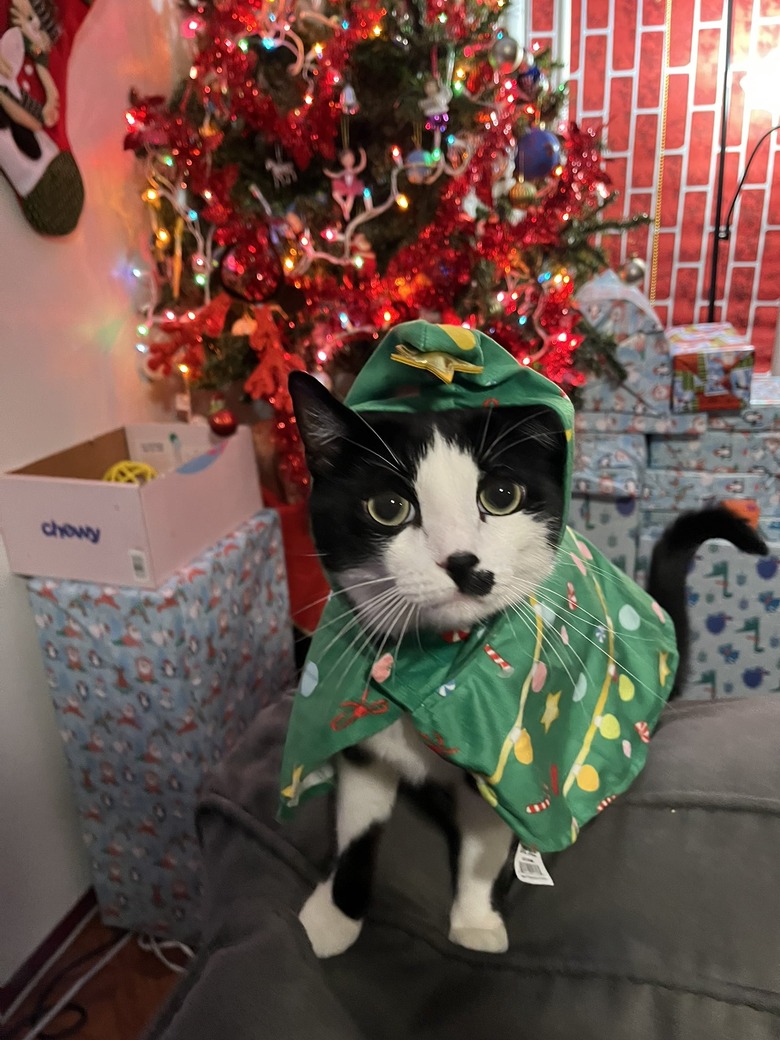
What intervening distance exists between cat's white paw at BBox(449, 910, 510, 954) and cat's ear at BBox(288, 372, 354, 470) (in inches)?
16.2

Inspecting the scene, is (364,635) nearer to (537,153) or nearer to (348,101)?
(348,101)

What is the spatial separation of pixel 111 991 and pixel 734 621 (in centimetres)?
129

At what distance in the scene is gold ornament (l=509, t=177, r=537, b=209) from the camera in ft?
4.18

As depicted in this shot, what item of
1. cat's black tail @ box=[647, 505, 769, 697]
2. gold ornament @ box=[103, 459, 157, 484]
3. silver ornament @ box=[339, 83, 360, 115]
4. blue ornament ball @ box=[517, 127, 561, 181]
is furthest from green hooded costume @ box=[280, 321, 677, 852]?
blue ornament ball @ box=[517, 127, 561, 181]

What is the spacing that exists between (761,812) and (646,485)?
0.96 meters

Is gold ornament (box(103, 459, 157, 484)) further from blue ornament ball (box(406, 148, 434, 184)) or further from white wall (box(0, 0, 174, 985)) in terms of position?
blue ornament ball (box(406, 148, 434, 184))

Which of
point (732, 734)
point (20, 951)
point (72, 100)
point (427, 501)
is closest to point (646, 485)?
point (732, 734)

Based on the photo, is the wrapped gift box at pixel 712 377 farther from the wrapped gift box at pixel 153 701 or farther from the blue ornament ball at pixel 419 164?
the wrapped gift box at pixel 153 701

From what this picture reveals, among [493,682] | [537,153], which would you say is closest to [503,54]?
[537,153]

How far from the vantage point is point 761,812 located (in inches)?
25.5

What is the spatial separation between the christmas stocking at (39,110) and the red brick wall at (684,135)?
51.9 inches

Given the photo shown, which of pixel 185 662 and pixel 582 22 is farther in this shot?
pixel 582 22

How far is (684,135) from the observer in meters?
1.93

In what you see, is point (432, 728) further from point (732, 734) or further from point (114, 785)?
point (114, 785)
